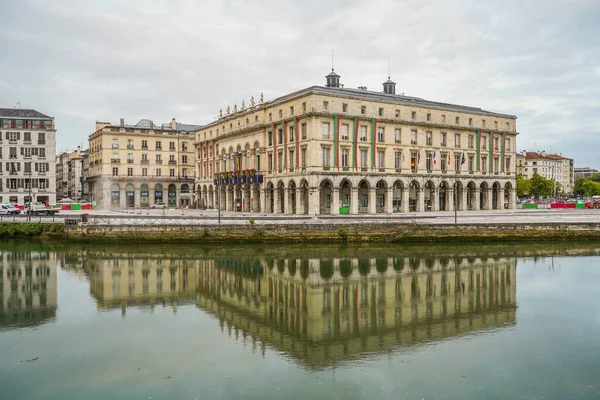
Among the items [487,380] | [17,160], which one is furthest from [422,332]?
[17,160]

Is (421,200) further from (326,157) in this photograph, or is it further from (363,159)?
(326,157)

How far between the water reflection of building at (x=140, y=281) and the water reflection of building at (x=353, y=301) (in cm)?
114

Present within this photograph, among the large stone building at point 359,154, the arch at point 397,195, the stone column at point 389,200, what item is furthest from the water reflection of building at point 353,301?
the arch at point 397,195

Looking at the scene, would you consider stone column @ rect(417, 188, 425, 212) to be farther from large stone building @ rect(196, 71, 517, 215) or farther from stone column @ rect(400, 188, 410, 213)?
stone column @ rect(400, 188, 410, 213)

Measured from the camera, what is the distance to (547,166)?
17312 cm

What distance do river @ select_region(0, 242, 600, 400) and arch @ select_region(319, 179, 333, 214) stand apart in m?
20.7

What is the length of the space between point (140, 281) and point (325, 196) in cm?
3164

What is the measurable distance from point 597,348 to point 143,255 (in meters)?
Answer: 30.3

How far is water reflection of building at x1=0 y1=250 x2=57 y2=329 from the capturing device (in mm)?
22391

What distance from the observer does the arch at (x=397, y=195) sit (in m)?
63.5

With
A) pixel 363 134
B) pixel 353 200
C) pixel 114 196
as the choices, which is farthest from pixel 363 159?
pixel 114 196

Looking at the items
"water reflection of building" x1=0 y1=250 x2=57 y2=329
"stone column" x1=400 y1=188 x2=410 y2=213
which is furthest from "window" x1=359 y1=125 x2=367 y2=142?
"water reflection of building" x1=0 y1=250 x2=57 y2=329

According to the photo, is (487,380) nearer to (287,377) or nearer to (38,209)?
(287,377)

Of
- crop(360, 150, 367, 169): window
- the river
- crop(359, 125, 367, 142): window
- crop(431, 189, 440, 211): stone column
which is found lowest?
the river
